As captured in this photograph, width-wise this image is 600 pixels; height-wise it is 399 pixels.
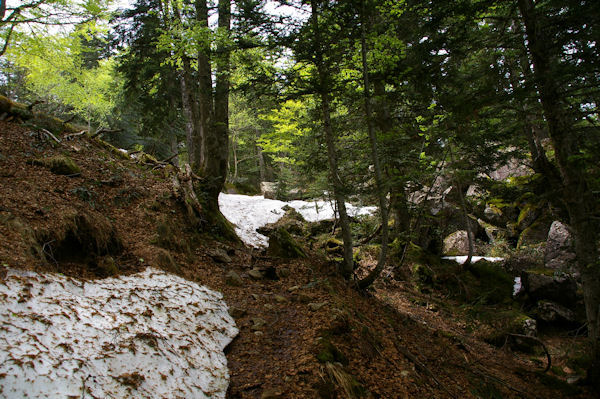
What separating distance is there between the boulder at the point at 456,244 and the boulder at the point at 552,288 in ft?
11.3

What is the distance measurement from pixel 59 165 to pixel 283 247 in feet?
16.2

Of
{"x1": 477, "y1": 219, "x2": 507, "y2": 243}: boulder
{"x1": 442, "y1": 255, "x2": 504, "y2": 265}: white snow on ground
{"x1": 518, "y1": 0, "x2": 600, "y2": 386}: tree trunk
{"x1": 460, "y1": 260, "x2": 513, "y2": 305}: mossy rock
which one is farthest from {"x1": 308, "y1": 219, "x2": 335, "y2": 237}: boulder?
{"x1": 518, "y1": 0, "x2": 600, "y2": 386}: tree trunk

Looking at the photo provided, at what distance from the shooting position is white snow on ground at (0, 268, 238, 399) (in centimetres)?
214

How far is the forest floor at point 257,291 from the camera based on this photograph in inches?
134

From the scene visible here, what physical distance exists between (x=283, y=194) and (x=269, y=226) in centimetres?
842

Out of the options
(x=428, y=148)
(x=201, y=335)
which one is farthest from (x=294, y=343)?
(x=428, y=148)

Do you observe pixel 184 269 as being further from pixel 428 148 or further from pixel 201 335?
pixel 428 148

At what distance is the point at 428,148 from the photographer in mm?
8602

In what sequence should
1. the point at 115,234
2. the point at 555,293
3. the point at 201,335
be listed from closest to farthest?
the point at 201,335 → the point at 115,234 → the point at 555,293

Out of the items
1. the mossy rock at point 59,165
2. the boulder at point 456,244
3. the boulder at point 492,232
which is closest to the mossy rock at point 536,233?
the boulder at point 492,232

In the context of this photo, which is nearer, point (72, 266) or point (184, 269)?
point (72, 266)

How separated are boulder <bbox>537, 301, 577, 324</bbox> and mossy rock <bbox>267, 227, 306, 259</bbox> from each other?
6.86m

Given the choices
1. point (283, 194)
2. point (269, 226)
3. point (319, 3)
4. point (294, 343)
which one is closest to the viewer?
point (294, 343)

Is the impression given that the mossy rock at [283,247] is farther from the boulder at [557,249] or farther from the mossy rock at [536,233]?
the mossy rock at [536,233]
